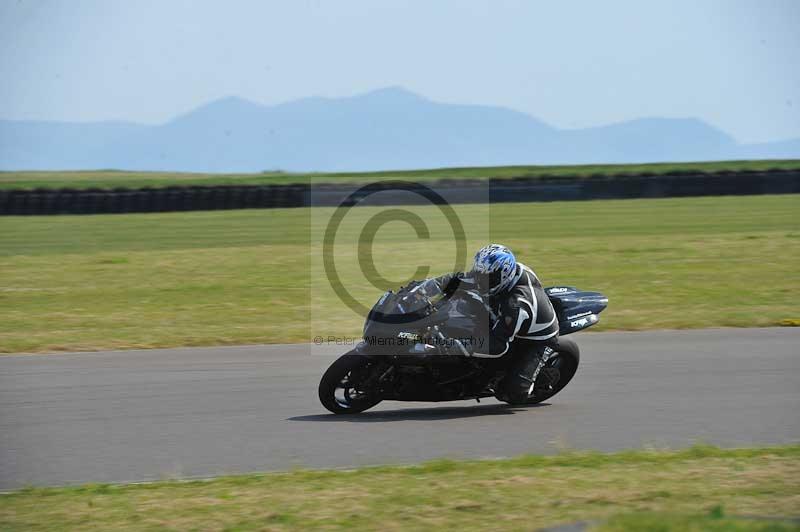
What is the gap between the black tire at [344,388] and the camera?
27.6 ft

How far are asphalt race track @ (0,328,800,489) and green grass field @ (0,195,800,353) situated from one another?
251 centimetres

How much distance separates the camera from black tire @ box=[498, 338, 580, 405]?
8.95 meters

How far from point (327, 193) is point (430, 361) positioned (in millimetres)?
30377

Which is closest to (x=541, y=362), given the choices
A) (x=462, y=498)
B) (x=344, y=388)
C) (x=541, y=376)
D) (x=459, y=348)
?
(x=541, y=376)

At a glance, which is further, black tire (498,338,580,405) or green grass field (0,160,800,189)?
green grass field (0,160,800,189)

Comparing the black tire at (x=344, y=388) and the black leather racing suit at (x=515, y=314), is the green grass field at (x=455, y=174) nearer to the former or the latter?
the black leather racing suit at (x=515, y=314)

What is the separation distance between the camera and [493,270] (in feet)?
28.7

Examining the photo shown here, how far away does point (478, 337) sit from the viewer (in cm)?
873

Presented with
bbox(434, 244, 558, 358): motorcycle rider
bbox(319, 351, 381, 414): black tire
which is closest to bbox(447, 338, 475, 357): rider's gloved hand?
bbox(434, 244, 558, 358): motorcycle rider

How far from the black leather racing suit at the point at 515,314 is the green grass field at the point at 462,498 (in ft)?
6.03

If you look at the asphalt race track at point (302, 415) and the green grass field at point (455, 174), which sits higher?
the green grass field at point (455, 174)

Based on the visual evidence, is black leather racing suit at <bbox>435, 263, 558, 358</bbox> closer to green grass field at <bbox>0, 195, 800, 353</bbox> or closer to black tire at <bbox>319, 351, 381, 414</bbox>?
black tire at <bbox>319, 351, 381, 414</bbox>

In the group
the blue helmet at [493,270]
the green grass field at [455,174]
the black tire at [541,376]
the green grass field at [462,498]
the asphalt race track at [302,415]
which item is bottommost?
the green grass field at [462,498]

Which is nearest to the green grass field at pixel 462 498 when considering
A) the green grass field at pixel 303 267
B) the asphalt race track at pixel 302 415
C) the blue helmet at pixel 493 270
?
the asphalt race track at pixel 302 415
